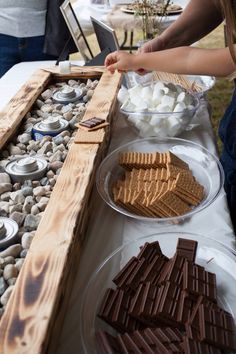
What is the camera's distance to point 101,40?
1.50m

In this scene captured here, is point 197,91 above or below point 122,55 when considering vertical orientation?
below

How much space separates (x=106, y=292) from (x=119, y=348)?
0.09 metres

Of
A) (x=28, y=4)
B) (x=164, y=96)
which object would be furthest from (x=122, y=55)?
(x=28, y=4)

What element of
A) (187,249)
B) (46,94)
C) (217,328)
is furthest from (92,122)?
(217,328)

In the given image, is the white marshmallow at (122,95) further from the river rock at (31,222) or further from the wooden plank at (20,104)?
the river rock at (31,222)

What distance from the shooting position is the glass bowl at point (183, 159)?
748 millimetres

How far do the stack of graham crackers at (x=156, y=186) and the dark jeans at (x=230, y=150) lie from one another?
0.13 meters

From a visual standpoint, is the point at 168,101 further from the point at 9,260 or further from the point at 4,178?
the point at 9,260

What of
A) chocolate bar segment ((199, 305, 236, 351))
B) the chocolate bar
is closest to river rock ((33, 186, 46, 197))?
the chocolate bar

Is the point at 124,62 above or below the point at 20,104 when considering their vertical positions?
above

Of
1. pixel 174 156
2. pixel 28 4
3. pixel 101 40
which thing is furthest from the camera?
pixel 28 4

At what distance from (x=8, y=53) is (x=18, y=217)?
3.92ft

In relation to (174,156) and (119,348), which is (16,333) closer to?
(119,348)

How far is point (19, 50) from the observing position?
5.63 feet
